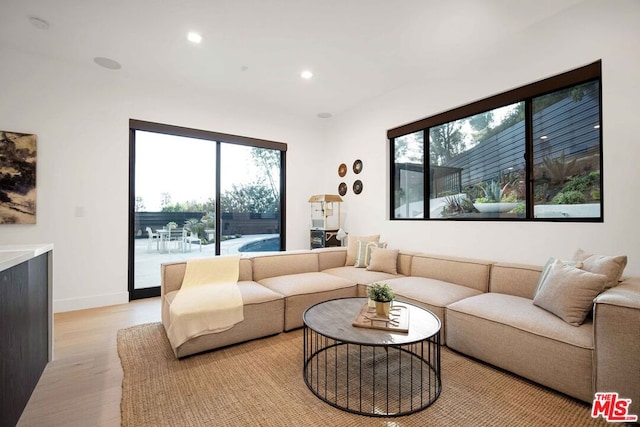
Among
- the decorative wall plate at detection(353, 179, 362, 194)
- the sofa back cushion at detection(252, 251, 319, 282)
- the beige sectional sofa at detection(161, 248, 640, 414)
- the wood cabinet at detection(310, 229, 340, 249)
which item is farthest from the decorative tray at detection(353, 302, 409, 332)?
the decorative wall plate at detection(353, 179, 362, 194)

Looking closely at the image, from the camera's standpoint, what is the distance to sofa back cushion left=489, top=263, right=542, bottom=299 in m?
2.41

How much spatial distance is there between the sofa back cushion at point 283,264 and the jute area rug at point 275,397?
101 centimetres

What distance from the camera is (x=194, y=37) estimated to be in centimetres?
287

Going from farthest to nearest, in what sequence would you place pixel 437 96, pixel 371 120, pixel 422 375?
1. pixel 371 120
2. pixel 437 96
3. pixel 422 375

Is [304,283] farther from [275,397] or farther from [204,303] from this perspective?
[275,397]

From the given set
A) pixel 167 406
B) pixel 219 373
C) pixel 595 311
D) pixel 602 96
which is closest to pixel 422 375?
pixel 595 311

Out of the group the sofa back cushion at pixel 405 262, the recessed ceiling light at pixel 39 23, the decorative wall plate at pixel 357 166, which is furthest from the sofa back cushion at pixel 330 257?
the recessed ceiling light at pixel 39 23

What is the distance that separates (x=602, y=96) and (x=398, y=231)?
7.92 ft

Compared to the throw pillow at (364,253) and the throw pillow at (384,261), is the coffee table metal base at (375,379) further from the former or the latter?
the throw pillow at (364,253)

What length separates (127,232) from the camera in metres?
3.69

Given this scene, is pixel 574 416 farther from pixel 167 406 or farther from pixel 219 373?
pixel 167 406

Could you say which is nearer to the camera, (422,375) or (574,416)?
(574,416)

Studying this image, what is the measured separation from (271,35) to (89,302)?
3607 millimetres

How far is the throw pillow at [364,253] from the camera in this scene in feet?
12.1
